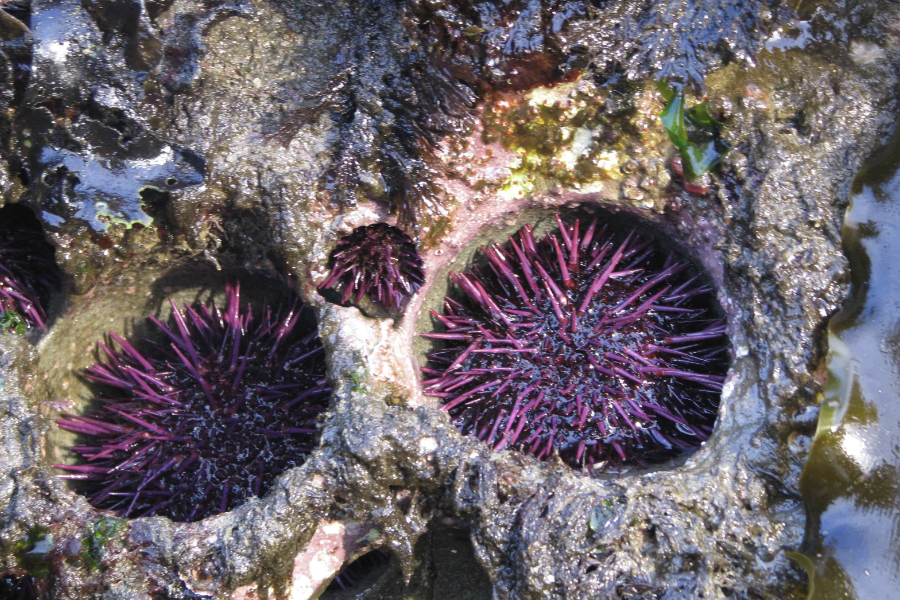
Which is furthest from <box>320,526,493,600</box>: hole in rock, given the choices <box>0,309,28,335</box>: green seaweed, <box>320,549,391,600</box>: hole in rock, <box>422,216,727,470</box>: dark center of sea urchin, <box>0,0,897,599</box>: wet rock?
<box>0,309,28,335</box>: green seaweed

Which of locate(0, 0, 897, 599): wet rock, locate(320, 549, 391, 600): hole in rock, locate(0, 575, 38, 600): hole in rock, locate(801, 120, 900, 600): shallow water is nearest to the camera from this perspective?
locate(801, 120, 900, 600): shallow water

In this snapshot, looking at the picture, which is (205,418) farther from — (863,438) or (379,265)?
(863,438)

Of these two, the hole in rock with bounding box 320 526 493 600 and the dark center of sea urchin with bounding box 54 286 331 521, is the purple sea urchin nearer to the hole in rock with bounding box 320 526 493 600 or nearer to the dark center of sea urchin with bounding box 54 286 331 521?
the dark center of sea urchin with bounding box 54 286 331 521

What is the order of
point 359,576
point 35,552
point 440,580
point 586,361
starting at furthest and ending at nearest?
point 359,576 < point 440,580 < point 586,361 < point 35,552

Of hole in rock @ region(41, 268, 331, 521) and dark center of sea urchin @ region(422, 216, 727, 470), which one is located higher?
dark center of sea urchin @ region(422, 216, 727, 470)

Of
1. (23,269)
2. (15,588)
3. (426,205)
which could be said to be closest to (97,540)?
(15,588)

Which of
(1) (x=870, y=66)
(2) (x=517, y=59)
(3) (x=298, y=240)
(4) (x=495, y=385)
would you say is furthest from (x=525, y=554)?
(1) (x=870, y=66)

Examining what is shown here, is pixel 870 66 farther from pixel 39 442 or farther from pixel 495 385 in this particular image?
pixel 39 442
